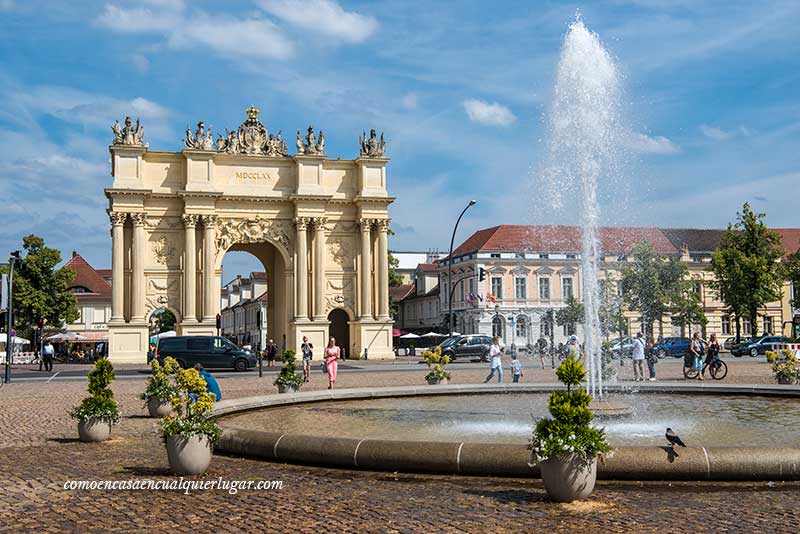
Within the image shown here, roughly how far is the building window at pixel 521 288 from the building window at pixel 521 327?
230 centimetres

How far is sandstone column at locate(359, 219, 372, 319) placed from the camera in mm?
57750

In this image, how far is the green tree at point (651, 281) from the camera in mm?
76188

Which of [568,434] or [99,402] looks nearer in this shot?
[568,434]

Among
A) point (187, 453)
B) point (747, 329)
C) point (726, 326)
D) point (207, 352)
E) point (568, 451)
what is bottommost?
point (187, 453)

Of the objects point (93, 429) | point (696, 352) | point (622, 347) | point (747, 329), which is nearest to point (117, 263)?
point (622, 347)

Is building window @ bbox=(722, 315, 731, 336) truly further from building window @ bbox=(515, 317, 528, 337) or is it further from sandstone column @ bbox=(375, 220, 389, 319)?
sandstone column @ bbox=(375, 220, 389, 319)

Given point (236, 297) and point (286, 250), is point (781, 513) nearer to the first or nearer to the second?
point (286, 250)

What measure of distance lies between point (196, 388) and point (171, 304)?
149 feet

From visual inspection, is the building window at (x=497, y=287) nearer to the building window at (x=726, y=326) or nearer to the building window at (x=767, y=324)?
the building window at (x=726, y=326)

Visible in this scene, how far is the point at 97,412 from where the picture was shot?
579 inches

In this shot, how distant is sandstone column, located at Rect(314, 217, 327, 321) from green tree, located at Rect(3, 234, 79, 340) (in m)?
26.6

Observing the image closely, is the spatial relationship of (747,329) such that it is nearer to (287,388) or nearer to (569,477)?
(287,388)

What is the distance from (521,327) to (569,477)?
79288mm

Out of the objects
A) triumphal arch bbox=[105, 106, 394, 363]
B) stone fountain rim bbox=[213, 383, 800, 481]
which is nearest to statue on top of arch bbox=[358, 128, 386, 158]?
triumphal arch bbox=[105, 106, 394, 363]
